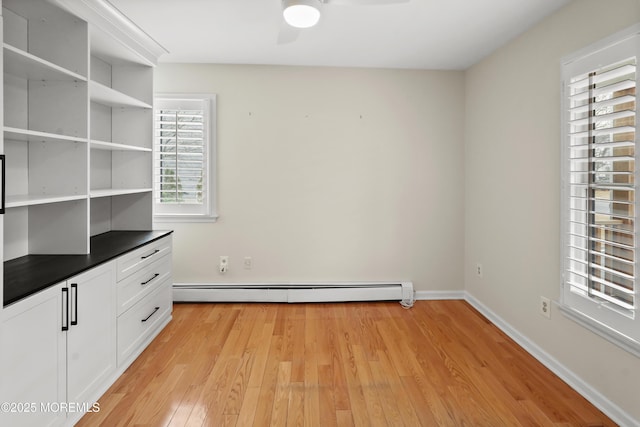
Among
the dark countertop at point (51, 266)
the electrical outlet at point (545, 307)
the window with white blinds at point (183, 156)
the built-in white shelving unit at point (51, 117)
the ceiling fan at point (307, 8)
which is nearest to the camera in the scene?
the dark countertop at point (51, 266)

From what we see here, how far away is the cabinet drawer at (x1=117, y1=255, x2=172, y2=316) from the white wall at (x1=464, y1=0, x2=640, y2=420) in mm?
3016

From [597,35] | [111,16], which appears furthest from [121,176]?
[597,35]

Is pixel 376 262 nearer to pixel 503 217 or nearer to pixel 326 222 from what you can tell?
pixel 326 222

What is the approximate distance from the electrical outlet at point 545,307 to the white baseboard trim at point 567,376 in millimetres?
270

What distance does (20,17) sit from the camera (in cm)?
239

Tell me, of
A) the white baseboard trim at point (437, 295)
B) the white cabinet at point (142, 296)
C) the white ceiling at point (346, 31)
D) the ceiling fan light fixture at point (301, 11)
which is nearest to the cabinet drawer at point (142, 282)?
the white cabinet at point (142, 296)

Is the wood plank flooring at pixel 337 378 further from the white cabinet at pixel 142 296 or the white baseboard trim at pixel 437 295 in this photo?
the white baseboard trim at pixel 437 295

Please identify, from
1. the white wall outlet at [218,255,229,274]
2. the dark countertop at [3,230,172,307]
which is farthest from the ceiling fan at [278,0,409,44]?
the white wall outlet at [218,255,229,274]

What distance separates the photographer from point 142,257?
2945 millimetres

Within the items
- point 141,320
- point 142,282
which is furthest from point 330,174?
point 141,320

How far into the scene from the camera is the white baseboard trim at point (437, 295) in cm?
434

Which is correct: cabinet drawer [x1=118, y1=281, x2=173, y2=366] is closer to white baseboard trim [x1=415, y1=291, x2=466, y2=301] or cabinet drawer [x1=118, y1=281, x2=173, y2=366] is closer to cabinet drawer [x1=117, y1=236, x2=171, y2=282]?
cabinet drawer [x1=117, y1=236, x2=171, y2=282]

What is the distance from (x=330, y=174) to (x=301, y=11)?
2064 mm

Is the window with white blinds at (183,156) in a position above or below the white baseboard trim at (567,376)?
above
